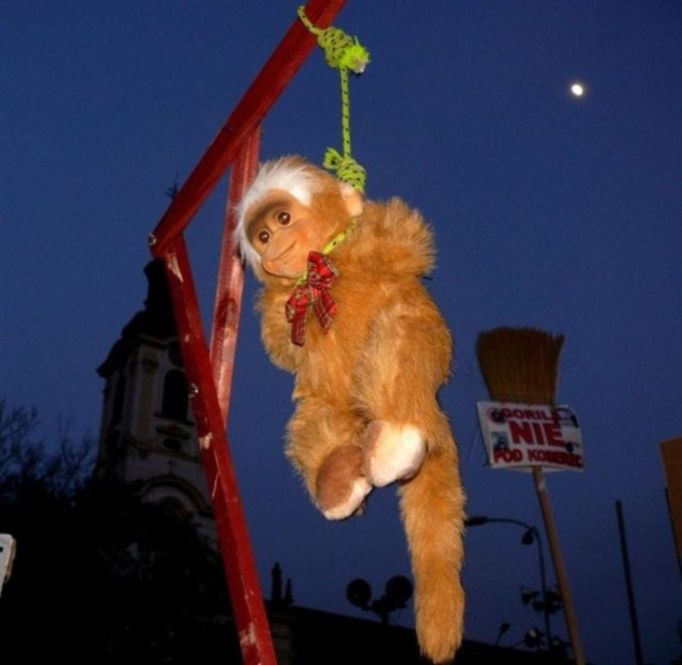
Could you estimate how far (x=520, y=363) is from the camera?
16.0ft

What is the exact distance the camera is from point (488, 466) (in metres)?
5.04

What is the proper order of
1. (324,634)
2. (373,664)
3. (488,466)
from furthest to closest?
(324,634) → (373,664) → (488,466)

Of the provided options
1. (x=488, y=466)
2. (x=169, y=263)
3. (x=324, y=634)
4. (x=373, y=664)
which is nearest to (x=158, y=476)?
(x=324, y=634)

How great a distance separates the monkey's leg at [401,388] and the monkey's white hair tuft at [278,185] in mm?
384

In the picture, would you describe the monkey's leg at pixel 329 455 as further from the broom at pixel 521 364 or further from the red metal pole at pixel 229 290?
the broom at pixel 521 364

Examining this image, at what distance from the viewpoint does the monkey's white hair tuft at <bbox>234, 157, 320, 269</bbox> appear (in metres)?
1.80

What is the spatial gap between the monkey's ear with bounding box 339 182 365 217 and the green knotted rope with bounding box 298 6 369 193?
0.08 feet

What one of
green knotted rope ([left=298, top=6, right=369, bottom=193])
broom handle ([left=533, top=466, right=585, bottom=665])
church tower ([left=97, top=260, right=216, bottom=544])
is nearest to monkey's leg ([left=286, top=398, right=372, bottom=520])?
green knotted rope ([left=298, top=6, right=369, bottom=193])

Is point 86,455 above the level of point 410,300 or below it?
above

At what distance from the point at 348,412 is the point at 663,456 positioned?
150 cm

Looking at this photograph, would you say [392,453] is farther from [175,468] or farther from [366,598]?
[175,468]

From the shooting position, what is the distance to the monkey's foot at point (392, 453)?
1.40 meters

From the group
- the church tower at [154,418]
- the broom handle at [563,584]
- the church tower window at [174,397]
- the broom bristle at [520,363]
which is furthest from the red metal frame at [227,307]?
the church tower window at [174,397]

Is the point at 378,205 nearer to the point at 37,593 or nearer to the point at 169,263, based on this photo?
the point at 169,263
